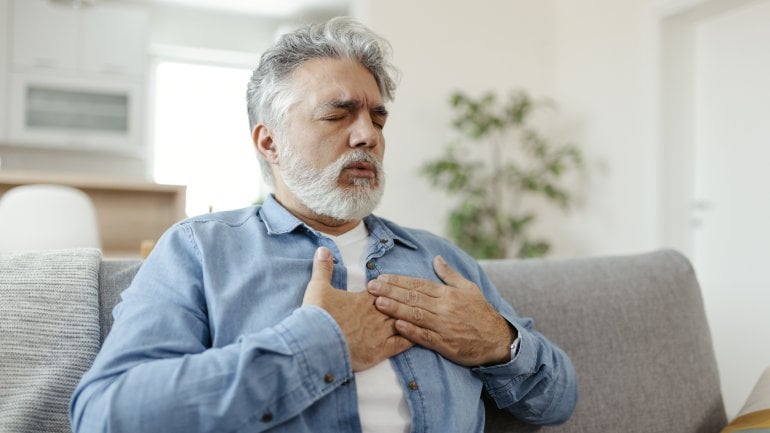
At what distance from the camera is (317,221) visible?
1.38 metres

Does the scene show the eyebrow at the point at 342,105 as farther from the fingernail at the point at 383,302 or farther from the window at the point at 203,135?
the window at the point at 203,135

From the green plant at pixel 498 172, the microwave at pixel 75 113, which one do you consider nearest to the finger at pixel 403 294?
the green plant at pixel 498 172

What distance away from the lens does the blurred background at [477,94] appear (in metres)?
3.80

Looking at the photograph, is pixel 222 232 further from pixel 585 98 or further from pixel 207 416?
pixel 585 98

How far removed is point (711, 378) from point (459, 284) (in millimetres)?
670

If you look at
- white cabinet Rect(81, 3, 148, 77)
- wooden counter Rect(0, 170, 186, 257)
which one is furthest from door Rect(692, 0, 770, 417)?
white cabinet Rect(81, 3, 148, 77)

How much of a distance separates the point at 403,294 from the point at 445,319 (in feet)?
0.26

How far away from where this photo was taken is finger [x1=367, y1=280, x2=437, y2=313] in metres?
1.14

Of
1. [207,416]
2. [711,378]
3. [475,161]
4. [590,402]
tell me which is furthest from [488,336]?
[475,161]

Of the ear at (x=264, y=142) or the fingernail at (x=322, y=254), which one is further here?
the ear at (x=264, y=142)

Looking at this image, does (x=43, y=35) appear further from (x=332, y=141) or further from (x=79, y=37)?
(x=332, y=141)

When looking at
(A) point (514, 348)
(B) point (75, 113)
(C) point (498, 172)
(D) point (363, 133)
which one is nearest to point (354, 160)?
(D) point (363, 133)

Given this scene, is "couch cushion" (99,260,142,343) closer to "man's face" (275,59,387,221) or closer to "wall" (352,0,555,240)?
"man's face" (275,59,387,221)

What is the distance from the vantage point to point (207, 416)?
36.5 inches
